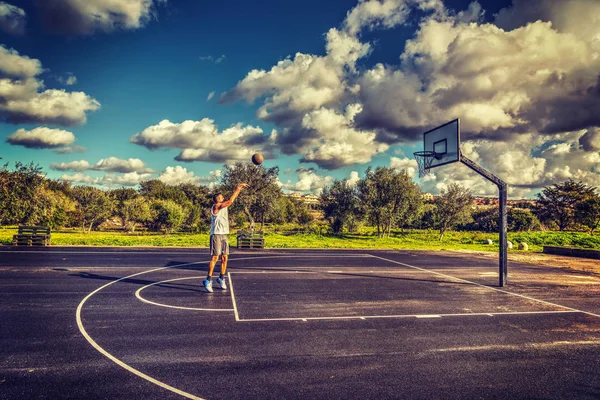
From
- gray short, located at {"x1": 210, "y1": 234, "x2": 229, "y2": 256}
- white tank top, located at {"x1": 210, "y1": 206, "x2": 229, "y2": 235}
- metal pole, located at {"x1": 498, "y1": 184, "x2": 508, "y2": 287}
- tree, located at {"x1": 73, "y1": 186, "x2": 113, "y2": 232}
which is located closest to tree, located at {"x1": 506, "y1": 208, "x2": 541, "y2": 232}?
metal pole, located at {"x1": 498, "y1": 184, "x2": 508, "y2": 287}

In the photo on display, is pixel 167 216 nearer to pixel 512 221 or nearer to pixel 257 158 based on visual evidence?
pixel 257 158

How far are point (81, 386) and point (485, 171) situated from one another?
12276 mm

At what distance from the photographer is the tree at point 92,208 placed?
2064 inches

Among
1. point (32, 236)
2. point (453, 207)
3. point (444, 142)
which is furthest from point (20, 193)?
point (453, 207)

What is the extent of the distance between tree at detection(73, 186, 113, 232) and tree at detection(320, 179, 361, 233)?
3385 centimetres

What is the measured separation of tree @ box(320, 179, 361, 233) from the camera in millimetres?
42062

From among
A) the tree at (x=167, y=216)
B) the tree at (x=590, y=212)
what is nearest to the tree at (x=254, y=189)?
the tree at (x=167, y=216)

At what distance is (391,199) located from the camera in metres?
39.9

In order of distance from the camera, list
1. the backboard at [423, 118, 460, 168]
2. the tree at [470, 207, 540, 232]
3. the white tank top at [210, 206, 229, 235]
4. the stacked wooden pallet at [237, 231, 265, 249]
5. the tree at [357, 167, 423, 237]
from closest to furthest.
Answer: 1. the white tank top at [210, 206, 229, 235]
2. the backboard at [423, 118, 460, 168]
3. the stacked wooden pallet at [237, 231, 265, 249]
4. the tree at [357, 167, 423, 237]
5. the tree at [470, 207, 540, 232]

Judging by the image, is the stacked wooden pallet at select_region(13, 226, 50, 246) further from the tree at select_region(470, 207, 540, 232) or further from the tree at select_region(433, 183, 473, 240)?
the tree at select_region(470, 207, 540, 232)

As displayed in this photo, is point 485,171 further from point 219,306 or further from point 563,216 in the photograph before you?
point 563,216

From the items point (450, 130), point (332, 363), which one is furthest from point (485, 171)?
point (332, 363)

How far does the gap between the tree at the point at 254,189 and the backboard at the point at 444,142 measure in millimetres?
26227

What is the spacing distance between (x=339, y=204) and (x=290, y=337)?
3709 cm
